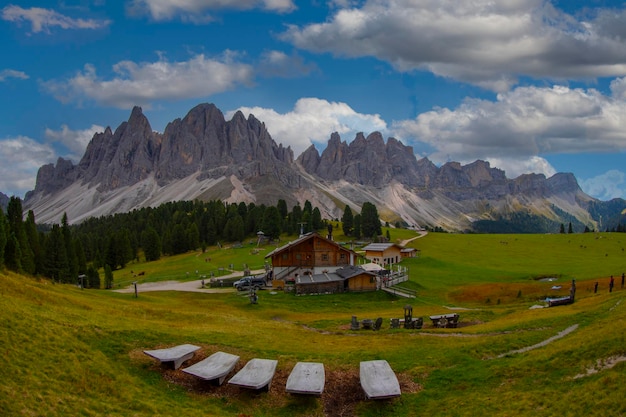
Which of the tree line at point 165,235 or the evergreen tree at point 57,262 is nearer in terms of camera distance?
the evergreen tree at point 57,262

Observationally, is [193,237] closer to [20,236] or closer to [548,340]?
[20,236]

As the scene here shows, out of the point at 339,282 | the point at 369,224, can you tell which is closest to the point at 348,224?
the point at 369,224

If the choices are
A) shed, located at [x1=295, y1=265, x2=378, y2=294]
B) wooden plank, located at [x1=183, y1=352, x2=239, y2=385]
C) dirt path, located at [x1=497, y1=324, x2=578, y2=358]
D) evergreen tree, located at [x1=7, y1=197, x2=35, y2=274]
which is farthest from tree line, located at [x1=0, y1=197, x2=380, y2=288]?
wooden plank, located at [x1=183, y1=352, x2=239, y2=385]

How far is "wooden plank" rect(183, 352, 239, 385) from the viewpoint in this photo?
17922mm

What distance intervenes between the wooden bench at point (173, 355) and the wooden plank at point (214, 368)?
2.99ft

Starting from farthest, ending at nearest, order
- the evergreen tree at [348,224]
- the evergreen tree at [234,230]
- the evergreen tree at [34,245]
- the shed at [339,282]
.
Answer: the evergreen tree at [234,230], the evergreen tree at [348,224], the evergreen tree at [34,245], the shed at [339,282]

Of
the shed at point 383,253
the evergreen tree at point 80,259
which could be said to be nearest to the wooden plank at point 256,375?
the shed at point 383,253

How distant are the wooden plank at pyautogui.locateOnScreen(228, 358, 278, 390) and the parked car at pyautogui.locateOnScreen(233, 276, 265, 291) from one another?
46278 millimetres

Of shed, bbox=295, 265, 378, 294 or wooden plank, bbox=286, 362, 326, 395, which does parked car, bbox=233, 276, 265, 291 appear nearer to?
shed, bbox=295, 265, 378, 294

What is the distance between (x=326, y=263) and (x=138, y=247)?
110 meters

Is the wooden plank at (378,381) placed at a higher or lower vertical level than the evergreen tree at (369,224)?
lower

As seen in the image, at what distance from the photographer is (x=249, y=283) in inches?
2566

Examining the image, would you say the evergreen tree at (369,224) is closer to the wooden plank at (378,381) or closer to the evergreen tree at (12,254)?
the evergreen tree at (12,254)

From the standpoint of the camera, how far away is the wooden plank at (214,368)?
58.8 feet
